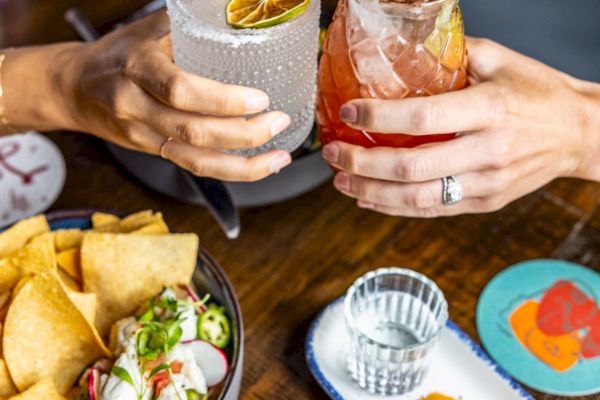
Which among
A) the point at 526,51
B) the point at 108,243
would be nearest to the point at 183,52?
the point at 108,243

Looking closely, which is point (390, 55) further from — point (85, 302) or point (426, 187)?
point (85, 302)

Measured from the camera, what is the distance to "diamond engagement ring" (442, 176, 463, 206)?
0.93 m

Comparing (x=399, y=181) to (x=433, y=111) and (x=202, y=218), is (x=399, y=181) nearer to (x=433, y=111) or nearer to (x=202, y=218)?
(x=433, y=111)

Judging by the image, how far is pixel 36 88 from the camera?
1.12 metres

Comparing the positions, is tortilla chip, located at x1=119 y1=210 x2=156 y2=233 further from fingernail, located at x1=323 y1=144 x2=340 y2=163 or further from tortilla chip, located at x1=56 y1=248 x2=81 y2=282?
fingernail, located at x1=323 y1=144 x2=340 y2=163

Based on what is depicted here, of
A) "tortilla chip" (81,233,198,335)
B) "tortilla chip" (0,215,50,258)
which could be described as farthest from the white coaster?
"tortilla chip" (81,233,198,335)

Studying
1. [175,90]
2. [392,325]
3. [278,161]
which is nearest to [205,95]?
[175,90]

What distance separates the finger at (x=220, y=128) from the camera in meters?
0.84

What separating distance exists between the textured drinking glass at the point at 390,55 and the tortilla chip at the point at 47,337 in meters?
0.41

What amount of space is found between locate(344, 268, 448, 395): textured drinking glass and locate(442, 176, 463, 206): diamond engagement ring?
5.7 inches

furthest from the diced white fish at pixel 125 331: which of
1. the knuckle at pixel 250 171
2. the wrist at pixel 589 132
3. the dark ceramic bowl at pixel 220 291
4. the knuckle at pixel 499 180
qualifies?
the wrist at pixel 589 132

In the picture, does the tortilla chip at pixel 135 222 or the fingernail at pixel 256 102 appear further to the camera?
the tortilla chip at pixel 135 222

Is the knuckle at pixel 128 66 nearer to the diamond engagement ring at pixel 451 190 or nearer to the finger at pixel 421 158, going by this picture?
the finger at pixel 421 158

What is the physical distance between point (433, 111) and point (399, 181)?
112 mm
